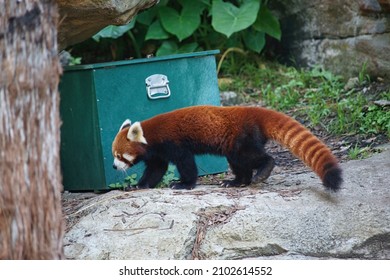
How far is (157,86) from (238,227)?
143 cm

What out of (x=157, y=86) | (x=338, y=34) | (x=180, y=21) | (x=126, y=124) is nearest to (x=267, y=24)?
(x=338, y=34)

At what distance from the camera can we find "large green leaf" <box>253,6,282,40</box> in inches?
293

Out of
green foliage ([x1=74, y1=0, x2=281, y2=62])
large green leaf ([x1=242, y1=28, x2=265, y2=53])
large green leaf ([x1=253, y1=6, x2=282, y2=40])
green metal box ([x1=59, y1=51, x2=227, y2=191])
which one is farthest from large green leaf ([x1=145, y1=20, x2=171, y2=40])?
green metal box ([x1=59, y1=51, x2=227, y2=191])

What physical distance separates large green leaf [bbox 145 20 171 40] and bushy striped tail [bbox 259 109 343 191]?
297cm

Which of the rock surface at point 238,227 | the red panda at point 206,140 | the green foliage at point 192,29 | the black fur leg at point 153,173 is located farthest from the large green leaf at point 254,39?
the rock surface at point 238,227

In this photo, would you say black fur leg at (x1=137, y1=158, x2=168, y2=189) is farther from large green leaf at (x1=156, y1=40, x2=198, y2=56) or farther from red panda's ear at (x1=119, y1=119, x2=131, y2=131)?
large green leaf at (x1=156, y1=40, x2=198, y2=56)

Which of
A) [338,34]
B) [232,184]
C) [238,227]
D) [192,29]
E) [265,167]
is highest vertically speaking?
[192,29]

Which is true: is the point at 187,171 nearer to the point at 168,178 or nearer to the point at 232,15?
the point at 168,178

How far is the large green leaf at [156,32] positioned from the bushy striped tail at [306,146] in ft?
9.73

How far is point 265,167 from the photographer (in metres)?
4.59

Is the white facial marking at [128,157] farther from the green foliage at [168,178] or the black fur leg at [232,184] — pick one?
the black fur leg at [232,184]

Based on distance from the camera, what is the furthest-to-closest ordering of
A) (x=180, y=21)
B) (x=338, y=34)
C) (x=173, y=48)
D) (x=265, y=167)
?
(x=173, y=48) → (x=180, y=21) → (x=338, y=34) → (x=265, y=167)
